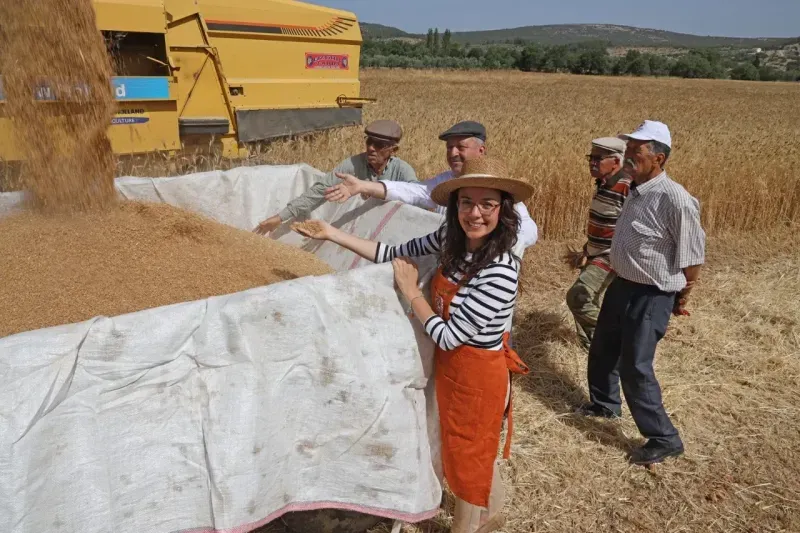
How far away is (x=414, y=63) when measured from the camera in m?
38.7

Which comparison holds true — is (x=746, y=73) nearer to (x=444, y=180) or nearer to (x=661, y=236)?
(x=661, y=236)

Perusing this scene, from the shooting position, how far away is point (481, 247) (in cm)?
181

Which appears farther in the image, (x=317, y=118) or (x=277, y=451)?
(x=317, y=118)

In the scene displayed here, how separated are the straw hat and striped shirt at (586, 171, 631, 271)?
1.85 metres

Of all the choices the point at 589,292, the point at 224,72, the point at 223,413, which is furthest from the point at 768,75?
the point at 223,413

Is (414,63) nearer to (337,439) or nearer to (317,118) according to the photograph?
(317,118)

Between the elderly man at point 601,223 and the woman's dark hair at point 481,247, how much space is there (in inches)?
73.1

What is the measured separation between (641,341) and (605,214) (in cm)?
110

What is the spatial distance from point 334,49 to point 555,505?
6.90 m

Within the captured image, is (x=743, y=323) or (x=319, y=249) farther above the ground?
(x=319, y=249)

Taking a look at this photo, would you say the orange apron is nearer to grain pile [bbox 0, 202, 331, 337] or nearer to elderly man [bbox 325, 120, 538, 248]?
elderly man [bbox 325, 120, 538, 248]

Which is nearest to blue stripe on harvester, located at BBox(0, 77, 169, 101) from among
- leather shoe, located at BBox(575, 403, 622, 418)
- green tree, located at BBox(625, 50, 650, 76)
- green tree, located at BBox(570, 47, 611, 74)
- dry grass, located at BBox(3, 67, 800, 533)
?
dry grass, located at BBox(3, 67, 800, 533)

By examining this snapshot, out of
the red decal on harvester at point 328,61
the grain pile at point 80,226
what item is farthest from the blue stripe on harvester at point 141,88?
the red decal on harvester at point 328,61

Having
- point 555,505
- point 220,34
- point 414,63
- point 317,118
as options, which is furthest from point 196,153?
point 414,63
